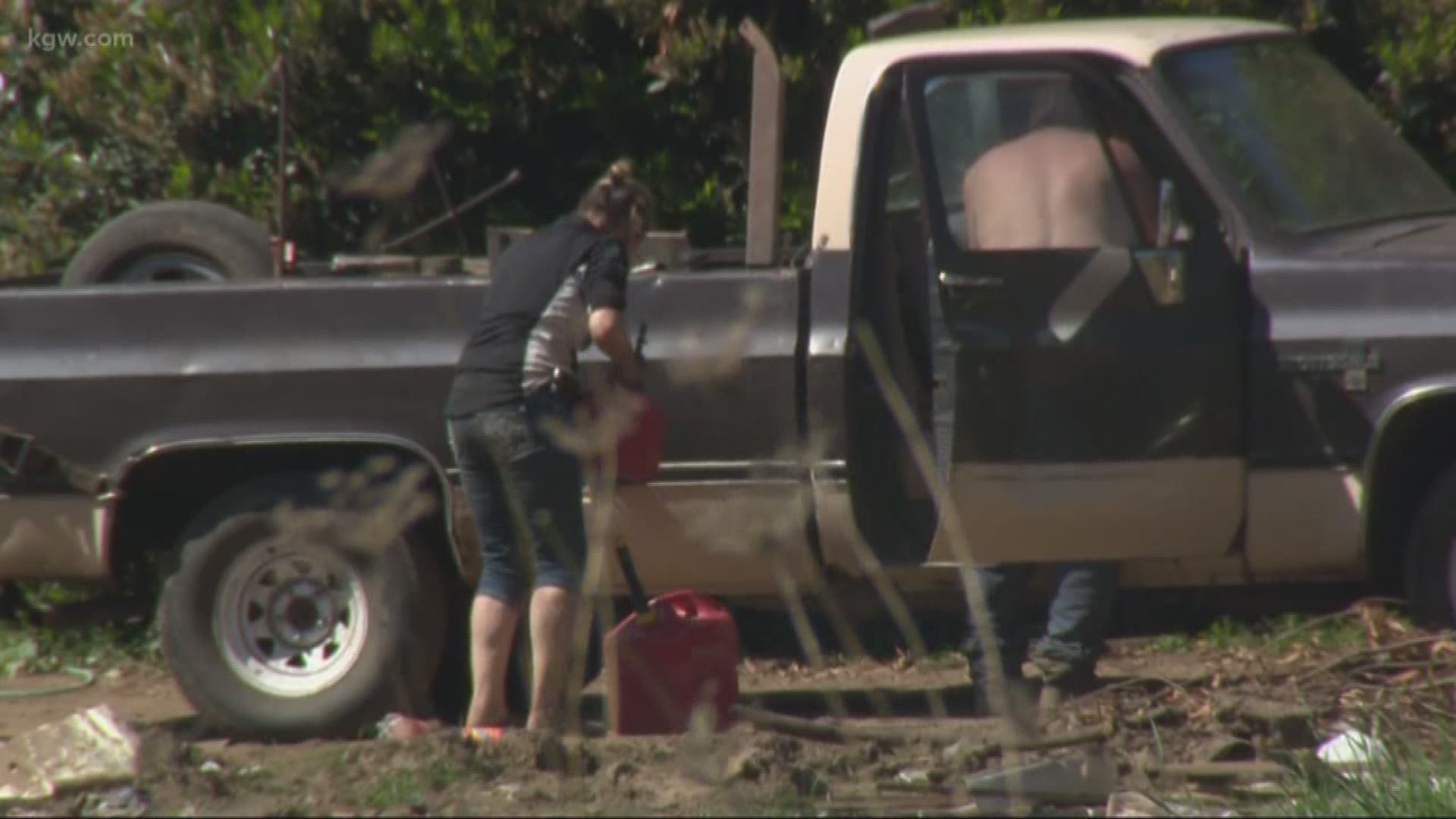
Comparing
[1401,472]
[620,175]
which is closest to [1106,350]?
[1401,472]

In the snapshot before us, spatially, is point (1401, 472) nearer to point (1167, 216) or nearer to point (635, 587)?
point (1167, 216)

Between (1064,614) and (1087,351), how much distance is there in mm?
753

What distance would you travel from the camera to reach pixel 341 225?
962 cm

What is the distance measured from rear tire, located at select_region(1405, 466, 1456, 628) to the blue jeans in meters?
→ 0.80

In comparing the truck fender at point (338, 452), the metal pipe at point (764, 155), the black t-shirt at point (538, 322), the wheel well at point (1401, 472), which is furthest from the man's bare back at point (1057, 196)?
the truck fender at point (338, 452)

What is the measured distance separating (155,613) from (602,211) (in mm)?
2683

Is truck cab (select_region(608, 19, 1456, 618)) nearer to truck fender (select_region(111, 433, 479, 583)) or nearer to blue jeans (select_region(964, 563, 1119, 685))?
blue jeans (select_region(964, 563, 1119, 685))

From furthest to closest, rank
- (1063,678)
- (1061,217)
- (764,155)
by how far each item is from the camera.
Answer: (764,155)
(1063,678)
(1061,217)

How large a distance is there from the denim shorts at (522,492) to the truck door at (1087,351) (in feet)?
3.33

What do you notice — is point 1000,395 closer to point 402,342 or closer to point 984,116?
point 984,116

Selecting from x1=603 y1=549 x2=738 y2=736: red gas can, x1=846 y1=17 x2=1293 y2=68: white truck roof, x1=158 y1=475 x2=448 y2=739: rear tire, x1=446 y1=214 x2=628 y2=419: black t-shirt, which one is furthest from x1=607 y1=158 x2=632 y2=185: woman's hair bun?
x1=158 y1=475 x2=448 y2=739: rear tire

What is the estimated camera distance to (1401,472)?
6172mm

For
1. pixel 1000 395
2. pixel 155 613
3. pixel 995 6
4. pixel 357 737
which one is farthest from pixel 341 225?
pixel 1000 395

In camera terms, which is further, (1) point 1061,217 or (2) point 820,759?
(1) point 1061,217
